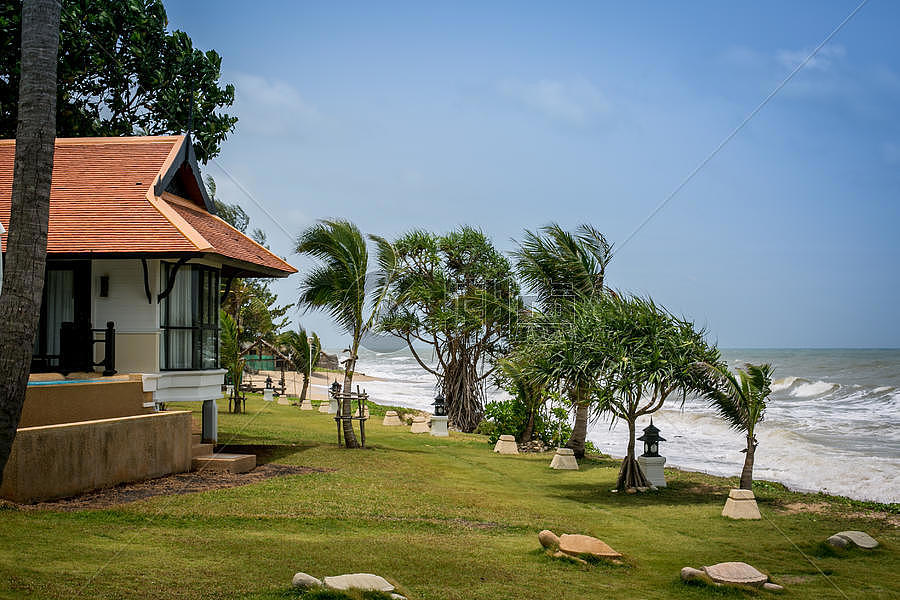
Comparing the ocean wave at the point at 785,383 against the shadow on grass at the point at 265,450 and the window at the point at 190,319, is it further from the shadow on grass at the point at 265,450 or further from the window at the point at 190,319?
the window at the point at 190,319

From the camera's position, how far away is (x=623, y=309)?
14047mm

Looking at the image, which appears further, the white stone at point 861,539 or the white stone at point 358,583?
the white stone at point 861,539

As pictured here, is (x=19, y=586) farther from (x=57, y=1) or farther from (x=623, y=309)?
(x=623, y=309)

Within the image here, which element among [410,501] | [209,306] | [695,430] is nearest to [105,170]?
[209,306]

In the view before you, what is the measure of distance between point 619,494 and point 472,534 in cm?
491

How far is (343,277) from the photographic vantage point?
18609mm

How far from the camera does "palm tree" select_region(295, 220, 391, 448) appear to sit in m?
18.3

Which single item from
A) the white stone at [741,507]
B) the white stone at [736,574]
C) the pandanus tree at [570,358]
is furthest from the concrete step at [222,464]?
the white stone at [736,574]

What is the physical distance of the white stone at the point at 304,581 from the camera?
656cm

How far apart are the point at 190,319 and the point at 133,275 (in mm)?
1436

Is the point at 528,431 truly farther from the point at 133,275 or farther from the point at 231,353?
the point at 231,353

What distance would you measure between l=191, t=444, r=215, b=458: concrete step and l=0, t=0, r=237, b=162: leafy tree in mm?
→ 12693

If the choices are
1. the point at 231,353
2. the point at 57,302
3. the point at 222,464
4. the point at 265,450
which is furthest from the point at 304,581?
the point at 231,353

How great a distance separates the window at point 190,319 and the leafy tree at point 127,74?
9994 millimetres
